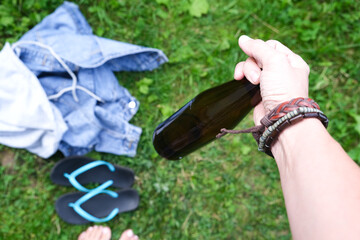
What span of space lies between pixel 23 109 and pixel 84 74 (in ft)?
1.68

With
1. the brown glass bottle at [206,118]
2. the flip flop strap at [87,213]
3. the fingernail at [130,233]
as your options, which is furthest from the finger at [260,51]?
the fingernail at [130,233]

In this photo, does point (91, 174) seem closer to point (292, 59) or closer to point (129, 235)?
point (129, 235)

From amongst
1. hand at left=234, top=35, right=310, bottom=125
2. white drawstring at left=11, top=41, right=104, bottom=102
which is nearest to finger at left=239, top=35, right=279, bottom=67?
hand at left=234, top=35, right=310, bottom=125

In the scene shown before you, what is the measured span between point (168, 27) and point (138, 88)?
2.02 ft

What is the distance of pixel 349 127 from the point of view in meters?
2.61

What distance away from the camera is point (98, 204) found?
2.48m

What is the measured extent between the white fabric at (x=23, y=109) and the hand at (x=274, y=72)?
1494 mm

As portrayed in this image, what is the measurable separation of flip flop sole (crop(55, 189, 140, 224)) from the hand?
1572 millimetres

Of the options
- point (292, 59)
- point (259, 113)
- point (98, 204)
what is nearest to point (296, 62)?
point (292, 59)

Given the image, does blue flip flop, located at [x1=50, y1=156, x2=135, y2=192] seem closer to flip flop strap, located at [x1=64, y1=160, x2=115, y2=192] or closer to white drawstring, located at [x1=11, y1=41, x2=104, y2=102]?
flip flop strap, located at [x1=64, y1=160, x2=115, y2=192]

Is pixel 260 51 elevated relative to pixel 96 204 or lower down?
elevated

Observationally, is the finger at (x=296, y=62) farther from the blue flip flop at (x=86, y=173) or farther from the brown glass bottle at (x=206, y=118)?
the blue flip flop at (x=86, y=173)

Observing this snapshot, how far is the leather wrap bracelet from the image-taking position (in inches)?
42.8

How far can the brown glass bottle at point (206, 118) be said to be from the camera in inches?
61.3
